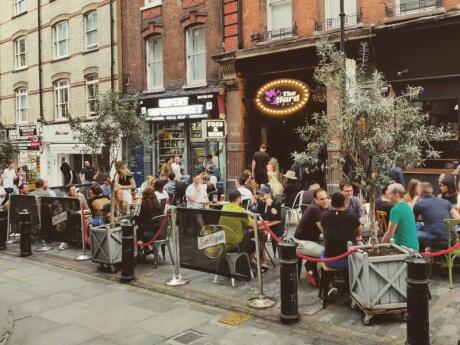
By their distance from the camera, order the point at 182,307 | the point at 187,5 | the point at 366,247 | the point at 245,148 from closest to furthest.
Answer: the point at 366,247, the point at 182,307, the point at 245,148, the point at 187,5

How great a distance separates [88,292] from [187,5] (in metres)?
14.1

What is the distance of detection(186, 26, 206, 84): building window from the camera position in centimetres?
1869

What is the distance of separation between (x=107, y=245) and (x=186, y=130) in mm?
11244

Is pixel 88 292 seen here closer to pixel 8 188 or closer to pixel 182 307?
pixel 182 307

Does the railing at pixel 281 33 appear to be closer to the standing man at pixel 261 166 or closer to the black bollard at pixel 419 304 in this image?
the standing man at pixel 261 166

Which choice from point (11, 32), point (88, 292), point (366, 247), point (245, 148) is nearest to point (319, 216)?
point (366, 247)

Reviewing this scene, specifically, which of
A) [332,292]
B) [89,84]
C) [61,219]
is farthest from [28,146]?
[332,292]

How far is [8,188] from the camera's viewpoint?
687 inches

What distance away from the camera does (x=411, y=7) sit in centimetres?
1323

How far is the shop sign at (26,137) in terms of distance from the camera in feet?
81.2

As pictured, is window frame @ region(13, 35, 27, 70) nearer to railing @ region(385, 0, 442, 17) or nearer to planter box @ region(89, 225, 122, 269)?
railing @ region(385, 0, 442, 17)

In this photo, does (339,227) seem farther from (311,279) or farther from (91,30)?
(91,30)

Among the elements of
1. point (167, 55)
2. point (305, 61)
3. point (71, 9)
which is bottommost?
point (305, 61)

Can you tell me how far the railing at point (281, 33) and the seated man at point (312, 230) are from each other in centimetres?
960
